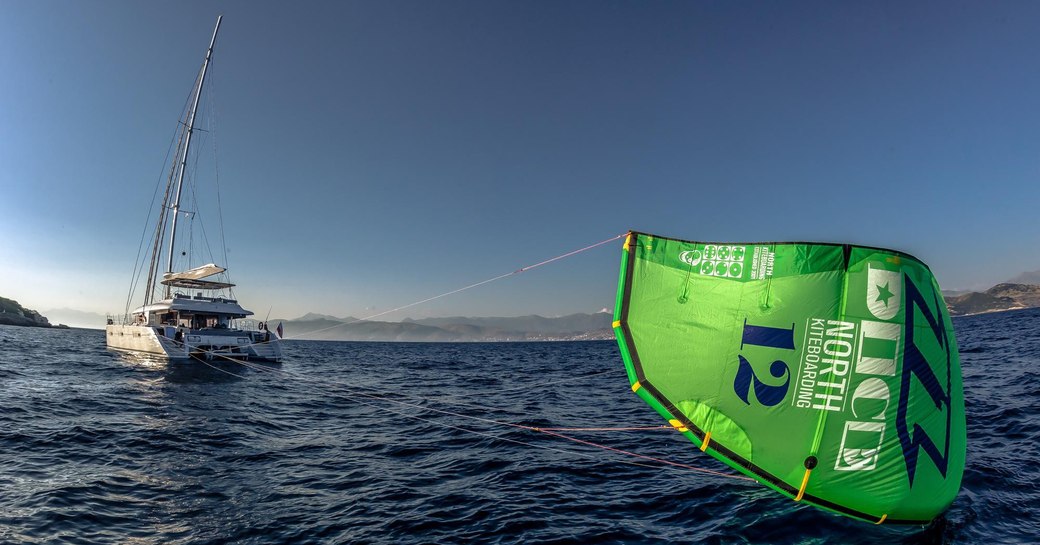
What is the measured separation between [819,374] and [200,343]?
3591cm

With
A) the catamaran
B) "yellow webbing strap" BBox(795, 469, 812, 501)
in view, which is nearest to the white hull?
the catamaran

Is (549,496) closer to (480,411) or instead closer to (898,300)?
(898,300)

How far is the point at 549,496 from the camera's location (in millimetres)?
8461

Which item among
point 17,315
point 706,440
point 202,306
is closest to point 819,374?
point 706,440

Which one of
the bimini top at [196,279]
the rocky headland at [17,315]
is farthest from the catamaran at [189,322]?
the rocky headland at [17,315]

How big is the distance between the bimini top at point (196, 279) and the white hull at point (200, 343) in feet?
14.3

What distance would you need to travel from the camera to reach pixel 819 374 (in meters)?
5.99

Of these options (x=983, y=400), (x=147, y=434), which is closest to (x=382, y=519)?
(x=147, y=434)

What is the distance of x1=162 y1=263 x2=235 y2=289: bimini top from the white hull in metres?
4.34

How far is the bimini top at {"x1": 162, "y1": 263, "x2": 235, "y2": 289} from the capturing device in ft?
118

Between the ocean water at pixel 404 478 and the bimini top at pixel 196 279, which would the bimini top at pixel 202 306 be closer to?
the bimini top at pixel 196 279

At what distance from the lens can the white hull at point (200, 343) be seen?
1214 inches

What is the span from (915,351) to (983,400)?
13695mm

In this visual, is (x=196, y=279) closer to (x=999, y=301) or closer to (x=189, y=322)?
(x=189, y=322)
